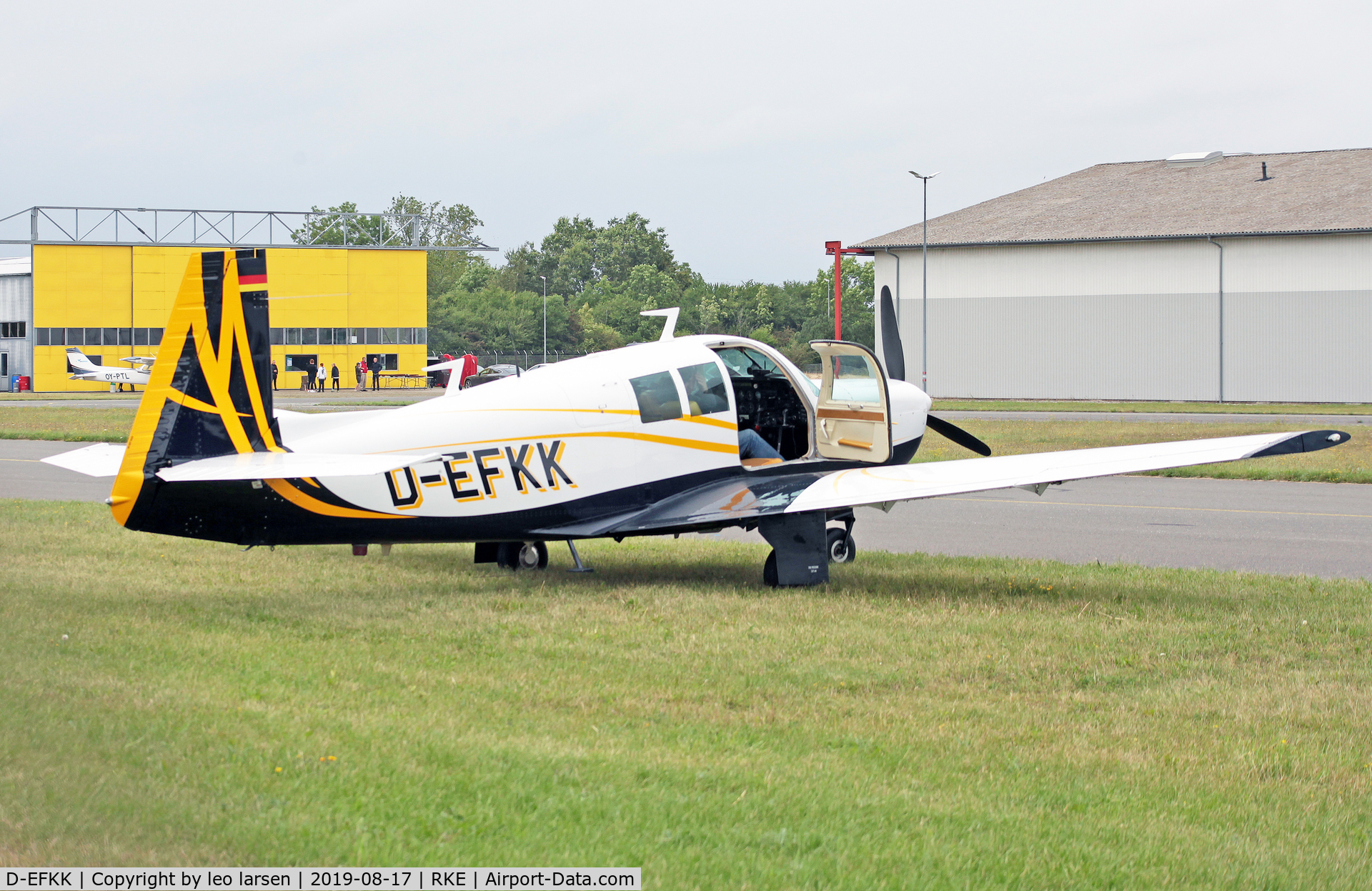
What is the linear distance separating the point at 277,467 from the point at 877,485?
4.63 meters

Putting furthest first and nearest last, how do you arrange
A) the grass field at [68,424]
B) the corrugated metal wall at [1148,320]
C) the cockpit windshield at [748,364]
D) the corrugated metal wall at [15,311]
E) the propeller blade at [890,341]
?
the corrugated metal wall at [15,311] < the corrugated metal wall at [1148,320] < the grass field at [68,424] < the propeller blade at [890,341] < the cockpit windshield at [748,364]

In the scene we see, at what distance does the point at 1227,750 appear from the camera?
6074 mm

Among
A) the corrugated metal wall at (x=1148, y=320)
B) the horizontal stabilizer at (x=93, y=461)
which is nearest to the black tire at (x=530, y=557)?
the horizontal stabilizer at (x=93, y=461)

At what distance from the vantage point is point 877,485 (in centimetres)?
1064

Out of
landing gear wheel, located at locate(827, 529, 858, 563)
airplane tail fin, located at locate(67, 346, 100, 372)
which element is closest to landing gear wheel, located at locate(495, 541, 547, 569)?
landing gear wheel, located at locate(827, 529, 858, 563)

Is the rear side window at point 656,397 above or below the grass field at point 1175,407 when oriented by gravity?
below

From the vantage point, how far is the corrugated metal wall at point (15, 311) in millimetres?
78000

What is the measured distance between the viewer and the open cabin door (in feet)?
38.8

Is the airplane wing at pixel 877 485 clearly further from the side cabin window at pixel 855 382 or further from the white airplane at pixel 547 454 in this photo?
the side cabin window at pixel 855 382

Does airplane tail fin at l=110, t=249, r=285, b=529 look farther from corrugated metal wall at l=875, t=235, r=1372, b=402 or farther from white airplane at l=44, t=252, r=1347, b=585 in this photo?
corrugated metal wall at l=875, t=235, r=1372, b=402

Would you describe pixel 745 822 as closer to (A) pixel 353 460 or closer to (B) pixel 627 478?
(A) pixel 353 460

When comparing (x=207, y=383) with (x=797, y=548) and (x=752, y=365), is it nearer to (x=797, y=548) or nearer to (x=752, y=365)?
(x=797, y=548)

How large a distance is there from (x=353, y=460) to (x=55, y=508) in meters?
8.85

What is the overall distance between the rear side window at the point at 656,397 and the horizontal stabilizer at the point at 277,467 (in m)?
2.24
